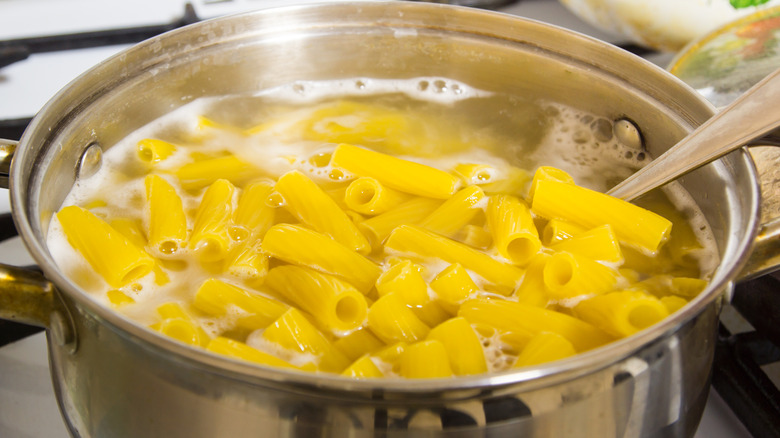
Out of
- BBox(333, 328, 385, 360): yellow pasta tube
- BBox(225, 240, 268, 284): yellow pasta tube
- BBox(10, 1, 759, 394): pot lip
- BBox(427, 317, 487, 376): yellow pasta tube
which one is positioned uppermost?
BBox(10, 1, 759, 394): pot lip

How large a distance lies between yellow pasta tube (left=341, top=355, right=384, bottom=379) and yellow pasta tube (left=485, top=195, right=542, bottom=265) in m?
0.26

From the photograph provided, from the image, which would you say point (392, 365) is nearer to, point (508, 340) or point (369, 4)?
point (508, 340)

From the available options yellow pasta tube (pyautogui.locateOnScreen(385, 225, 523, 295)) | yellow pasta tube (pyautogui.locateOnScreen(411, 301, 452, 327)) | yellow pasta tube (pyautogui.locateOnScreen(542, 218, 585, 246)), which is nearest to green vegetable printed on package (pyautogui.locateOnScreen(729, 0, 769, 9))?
yellow pasta tube (pyautogui.locateOnScreen(542, 218, 585, 246))

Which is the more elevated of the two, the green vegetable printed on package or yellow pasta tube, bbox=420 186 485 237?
the green vegetable printed on package

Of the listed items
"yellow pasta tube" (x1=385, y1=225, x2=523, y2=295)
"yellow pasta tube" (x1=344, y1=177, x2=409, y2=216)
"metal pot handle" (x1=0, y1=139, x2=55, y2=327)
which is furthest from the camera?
"yellow pasta tube" (x1=344, y1=177, x2=409, y2=216)

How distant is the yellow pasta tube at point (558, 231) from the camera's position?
2.83ft

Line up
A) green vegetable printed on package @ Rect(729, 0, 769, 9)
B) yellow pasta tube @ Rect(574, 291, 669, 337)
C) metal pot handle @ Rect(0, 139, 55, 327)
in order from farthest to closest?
green vegetable printed on package @ Rect(729, 0, 769, 9), yellow pasta tube @ Rect(574, 291, 669, 337), metal pot handle @ Rect(0, 139, 55, 327)

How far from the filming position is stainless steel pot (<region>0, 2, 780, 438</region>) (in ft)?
1.59

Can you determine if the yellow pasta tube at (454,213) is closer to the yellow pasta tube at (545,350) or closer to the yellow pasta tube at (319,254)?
the yellow pasta tube at (319,254)

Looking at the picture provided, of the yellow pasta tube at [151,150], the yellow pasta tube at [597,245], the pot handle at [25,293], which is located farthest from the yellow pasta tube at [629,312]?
the yellow pasta tube at [151,150]

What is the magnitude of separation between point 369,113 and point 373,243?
1.04ft

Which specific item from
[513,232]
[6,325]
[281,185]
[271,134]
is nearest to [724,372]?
[513,232]

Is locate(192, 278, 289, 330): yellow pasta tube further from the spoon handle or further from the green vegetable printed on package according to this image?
the green vegetable printed on package

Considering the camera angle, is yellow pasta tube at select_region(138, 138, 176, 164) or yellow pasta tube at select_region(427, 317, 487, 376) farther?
yellow pasta tube at select_region(138, 138, 176, 164)
